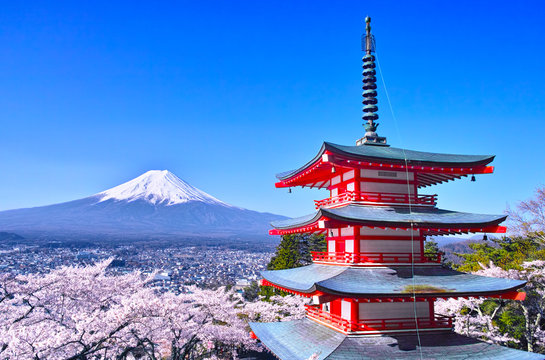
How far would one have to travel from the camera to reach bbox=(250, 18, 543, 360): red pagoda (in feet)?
38.7

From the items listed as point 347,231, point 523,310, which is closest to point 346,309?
point 347,231

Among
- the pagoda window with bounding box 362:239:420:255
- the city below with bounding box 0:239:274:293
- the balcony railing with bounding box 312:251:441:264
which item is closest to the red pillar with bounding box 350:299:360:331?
the balcony railing with bounding box 312:251:441:264

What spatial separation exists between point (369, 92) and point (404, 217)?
5670 mm

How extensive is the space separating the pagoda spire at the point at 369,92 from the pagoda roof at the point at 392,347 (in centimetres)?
726

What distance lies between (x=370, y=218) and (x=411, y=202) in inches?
101

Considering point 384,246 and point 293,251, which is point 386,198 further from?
point 293,251

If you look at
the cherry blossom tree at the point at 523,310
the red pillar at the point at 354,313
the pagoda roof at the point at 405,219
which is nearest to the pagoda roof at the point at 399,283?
the red pillar at the point at 354,313

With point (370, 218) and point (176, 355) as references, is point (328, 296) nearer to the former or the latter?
point (370, 218)

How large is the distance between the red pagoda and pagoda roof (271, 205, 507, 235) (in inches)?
Answer: 1.3

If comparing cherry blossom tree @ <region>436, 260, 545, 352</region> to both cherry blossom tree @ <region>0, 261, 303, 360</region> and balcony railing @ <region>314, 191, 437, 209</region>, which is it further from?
cherry blossom tree @ <region>0, 261, 303, 360</region>

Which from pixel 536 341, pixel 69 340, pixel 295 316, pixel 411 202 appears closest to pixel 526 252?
pixel 536 341

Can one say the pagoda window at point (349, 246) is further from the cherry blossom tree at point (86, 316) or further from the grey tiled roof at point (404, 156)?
the cherry blossom tree at point (86, 316)

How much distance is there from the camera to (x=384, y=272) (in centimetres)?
1284

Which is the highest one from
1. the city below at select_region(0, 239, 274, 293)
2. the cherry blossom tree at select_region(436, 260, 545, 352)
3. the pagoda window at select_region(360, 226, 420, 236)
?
the pagoda window at select_region(360, 226, 420, 236)
